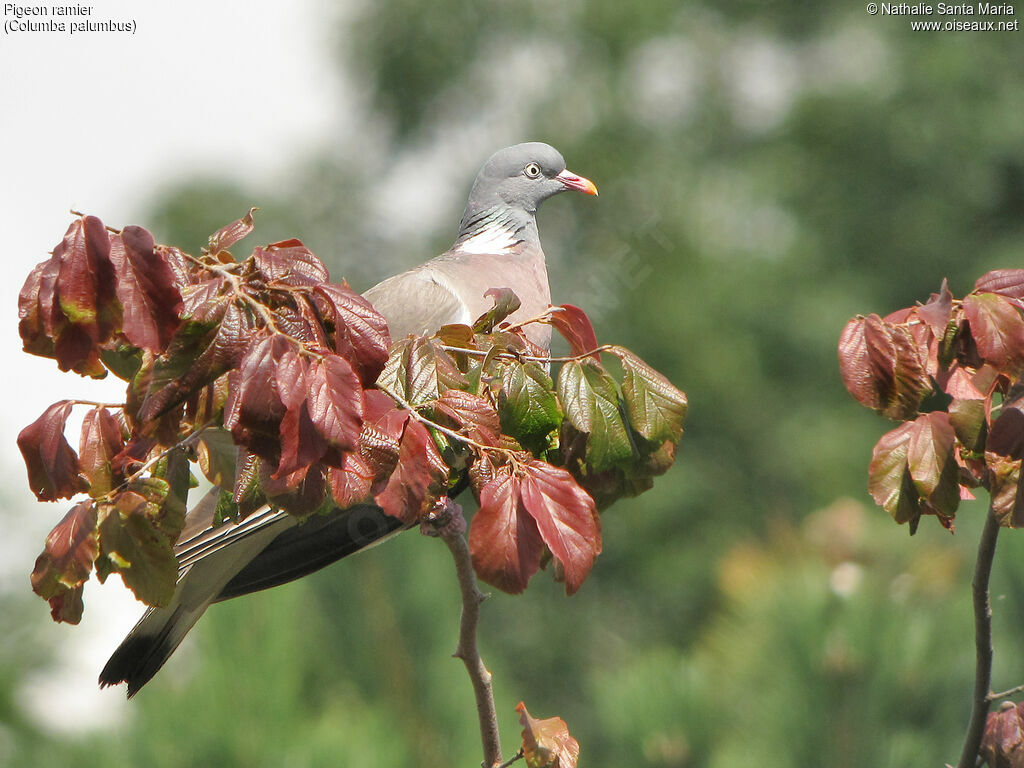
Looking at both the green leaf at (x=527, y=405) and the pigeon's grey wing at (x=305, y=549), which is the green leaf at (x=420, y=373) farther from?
the pigeon's grey wing at (x=305, y=549)

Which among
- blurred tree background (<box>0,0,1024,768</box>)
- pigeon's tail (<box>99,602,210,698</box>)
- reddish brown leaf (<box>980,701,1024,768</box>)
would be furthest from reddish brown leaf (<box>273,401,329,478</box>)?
blurred tree background (<box>0,0,1024,768</box>)

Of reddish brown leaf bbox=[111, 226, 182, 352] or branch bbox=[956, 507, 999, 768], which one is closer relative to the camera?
reddish brown leaf bbox=[111, 226, 182, 352]

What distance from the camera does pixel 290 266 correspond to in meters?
1.30

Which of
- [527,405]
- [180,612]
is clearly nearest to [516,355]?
[527,405]

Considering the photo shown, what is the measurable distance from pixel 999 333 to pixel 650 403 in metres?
0.43

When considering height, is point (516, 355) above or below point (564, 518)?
above

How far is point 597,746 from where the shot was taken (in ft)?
26.2

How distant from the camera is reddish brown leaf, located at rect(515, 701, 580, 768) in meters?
1.55

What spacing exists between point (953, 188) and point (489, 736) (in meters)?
10.4

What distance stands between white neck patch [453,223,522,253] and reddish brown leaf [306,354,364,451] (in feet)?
6.30

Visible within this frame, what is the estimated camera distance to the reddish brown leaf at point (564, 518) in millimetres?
1338

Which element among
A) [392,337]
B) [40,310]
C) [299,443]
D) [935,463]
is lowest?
[392,337]

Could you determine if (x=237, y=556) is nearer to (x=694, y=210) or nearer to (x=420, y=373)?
(x=420, y=373)

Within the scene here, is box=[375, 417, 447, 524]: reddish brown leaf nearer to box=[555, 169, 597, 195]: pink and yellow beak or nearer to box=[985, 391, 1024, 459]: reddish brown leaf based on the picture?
box=[985, 391, 1024, 459]: reddish brown leaf
